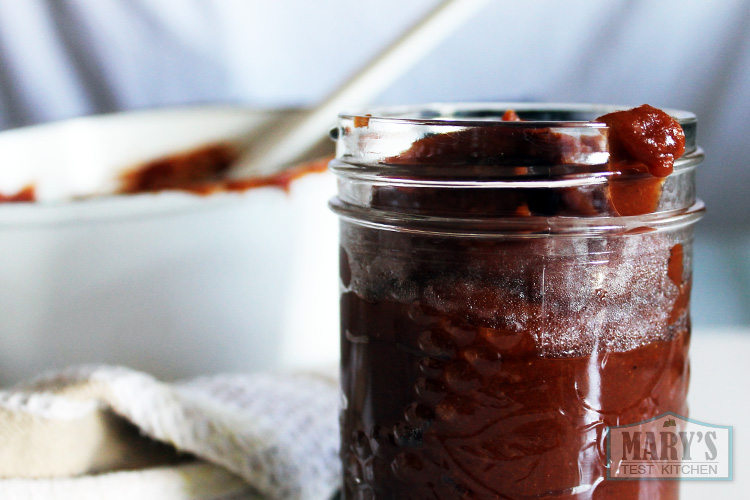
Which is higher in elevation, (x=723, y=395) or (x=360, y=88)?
(x=360, y=88)

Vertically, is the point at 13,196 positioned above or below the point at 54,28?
below

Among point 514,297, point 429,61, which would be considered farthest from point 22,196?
point 514,297

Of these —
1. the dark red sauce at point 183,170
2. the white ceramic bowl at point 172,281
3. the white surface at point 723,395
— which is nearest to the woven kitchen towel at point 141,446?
the white ceramic bowl at point 172,281

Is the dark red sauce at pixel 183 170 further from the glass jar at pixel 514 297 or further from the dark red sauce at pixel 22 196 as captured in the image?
the glass jar at pixel 514 297

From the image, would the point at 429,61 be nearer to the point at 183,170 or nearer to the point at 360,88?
the point at 360,88

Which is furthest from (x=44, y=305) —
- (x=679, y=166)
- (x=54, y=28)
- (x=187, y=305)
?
(x=54, y=28)

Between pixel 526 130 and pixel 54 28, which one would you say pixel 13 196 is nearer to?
pixel 54 28
